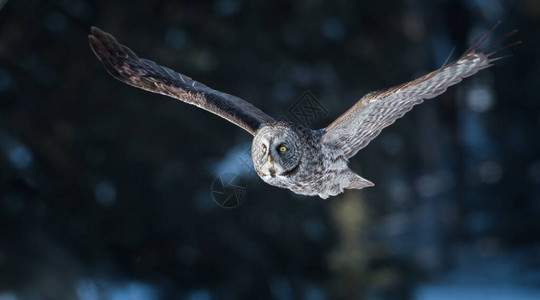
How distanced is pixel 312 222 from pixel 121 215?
1.86 meters

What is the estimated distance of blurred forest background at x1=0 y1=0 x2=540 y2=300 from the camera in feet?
15.3

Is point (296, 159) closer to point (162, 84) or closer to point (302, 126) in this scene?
point (302, 126)

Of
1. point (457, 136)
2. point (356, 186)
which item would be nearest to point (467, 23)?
point (457, 136)

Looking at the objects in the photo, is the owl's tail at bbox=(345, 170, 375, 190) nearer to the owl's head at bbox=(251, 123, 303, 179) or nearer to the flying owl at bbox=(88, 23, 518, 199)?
the flying owl at bbox=(88, 23, 518, 199)

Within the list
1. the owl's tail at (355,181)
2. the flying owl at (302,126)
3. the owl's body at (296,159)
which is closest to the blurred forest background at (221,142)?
the owl's tail at (355,181)

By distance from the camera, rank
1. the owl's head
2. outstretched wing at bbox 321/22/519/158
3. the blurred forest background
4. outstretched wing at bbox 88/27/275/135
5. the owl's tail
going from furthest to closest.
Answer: the blurred forest background, the owl's tail, outstretched wing at bbox 88/27/275/135, the owl's head, outstretched wing at bbox 321/22/519/158

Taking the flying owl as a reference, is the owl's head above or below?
below

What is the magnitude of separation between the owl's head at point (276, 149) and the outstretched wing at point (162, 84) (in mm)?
313

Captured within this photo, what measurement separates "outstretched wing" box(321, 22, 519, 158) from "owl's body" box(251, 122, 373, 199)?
3.8 inches

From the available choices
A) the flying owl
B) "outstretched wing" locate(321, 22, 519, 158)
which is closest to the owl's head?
the flying owl

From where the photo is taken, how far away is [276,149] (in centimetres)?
213

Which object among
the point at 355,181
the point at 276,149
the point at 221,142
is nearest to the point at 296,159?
the point at 276,149

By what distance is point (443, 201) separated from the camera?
579 cm

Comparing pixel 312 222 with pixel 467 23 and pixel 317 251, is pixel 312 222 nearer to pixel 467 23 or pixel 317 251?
pixel 317 251
